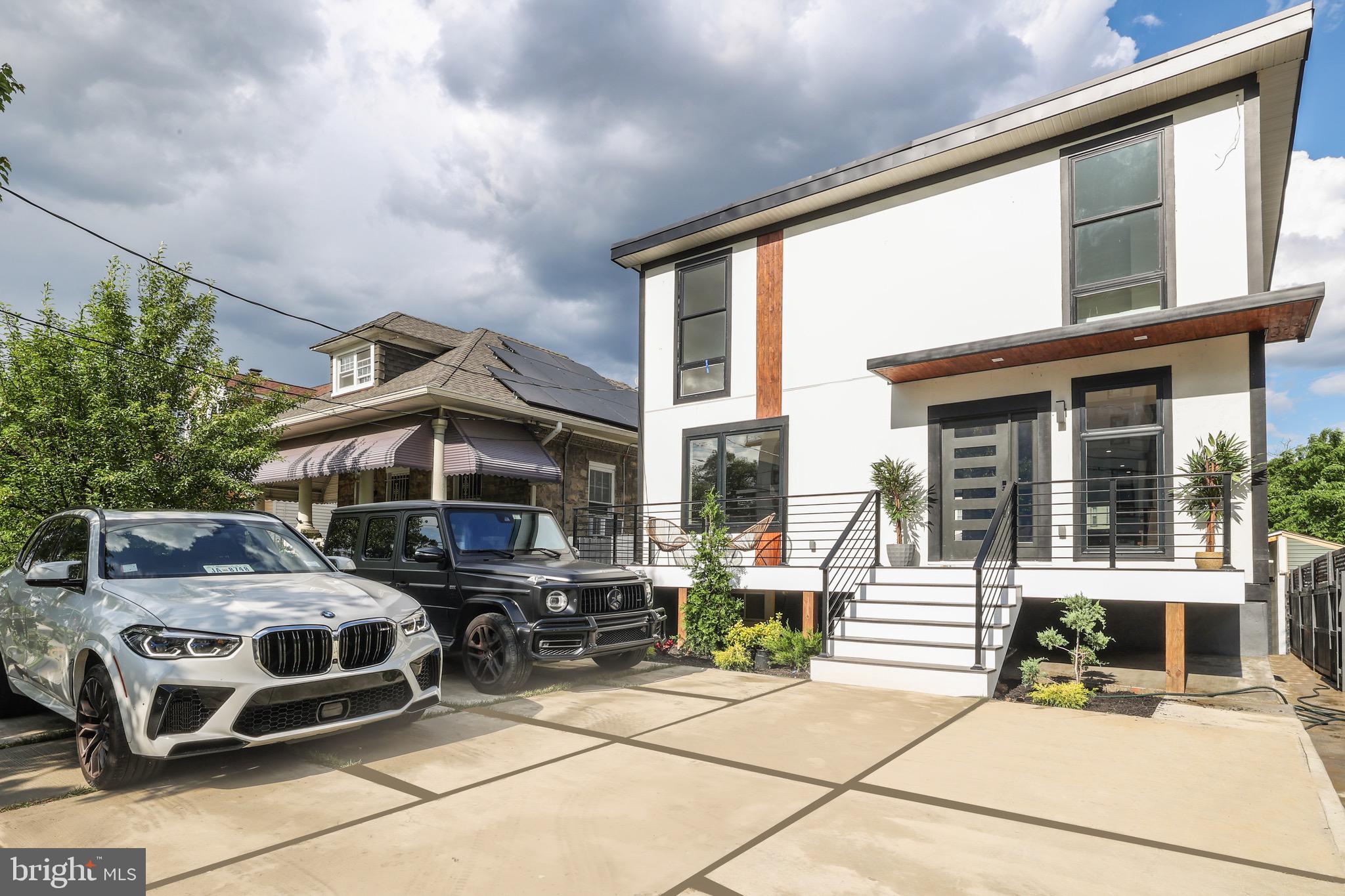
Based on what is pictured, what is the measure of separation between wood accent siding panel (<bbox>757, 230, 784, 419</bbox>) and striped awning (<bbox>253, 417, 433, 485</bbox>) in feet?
19.6

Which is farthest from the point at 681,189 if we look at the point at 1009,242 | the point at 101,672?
the point at 101,672

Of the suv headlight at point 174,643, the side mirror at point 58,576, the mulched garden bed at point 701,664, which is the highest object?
the side mirror at point 58,576

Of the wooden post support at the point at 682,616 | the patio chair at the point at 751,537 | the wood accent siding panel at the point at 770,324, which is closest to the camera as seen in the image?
the wooden post support at the point at 682,616

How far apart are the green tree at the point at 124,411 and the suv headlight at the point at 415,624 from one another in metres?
8.15

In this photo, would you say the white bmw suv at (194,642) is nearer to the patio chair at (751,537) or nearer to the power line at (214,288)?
the power line at (214,288)

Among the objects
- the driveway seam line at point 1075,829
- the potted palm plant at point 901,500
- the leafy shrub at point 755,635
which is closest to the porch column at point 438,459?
the leafy shrub at point 755,635

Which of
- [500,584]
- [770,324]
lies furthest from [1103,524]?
[500,584]

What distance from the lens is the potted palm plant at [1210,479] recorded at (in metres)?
7.55

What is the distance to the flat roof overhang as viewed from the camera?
23.0ft

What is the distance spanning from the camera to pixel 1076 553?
852cm

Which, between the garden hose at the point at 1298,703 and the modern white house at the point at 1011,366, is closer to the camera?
the garden hose at the point at 1298,703

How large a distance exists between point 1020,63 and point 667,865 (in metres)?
13.4

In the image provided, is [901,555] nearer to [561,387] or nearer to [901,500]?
[901,500]

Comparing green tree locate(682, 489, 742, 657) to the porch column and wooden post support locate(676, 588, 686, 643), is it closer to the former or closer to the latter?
wooden post support locate(676, 588, 686, 643)
